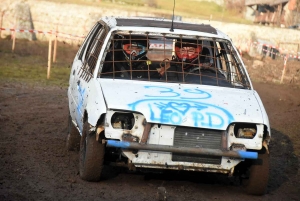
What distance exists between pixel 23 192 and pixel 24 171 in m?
1.03

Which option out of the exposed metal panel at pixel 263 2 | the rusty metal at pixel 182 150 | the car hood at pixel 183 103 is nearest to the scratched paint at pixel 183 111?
the car hood at pixel 183 103

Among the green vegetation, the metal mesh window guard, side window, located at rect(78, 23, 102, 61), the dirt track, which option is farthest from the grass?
the green vegetation

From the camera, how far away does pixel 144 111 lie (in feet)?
22.4

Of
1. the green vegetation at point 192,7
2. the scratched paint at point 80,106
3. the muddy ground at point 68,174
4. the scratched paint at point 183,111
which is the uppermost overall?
the scratched paint at point 183,111

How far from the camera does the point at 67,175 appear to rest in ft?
25.0

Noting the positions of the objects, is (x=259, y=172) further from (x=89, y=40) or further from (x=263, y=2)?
(x=263, y=2)

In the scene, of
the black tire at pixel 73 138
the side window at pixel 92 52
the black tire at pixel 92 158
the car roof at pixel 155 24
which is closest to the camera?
the black tire at pixel 92 158

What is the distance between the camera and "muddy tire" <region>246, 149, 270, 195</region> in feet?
23.6

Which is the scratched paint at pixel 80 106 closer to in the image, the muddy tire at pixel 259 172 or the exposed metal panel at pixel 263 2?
the muddy tire at pixel 259 172

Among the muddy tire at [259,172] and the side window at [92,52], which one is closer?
the muddy tire at [259,172]

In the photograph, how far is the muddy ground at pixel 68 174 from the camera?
689 centimetres

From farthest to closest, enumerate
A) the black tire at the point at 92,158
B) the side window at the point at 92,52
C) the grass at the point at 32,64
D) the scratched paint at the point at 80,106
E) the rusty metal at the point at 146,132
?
the grass at the point at 32,64 → the side window at the point at 92,52 → the scratched paint at the point at 80,106 → the black tire at the point at 92,158 → the rusty metal at the point at 146,132

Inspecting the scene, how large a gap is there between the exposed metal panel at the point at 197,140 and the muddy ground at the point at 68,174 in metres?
0.43

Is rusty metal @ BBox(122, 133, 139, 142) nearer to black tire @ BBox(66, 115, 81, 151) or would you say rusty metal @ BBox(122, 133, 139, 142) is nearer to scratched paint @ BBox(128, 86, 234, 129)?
scratched paint @ BBox(128, 86, 234, 129)
